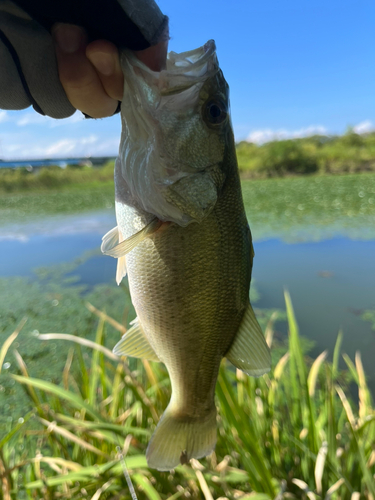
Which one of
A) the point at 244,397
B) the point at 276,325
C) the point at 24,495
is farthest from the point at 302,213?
the point at 24,495

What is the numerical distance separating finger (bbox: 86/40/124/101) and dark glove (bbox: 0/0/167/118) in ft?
0.07

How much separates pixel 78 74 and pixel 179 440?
53.1 inches

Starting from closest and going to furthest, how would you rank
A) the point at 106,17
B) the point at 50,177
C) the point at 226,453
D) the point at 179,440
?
the point at 106,17, the point at 179,440, the point at 226,453, the point at 50,177

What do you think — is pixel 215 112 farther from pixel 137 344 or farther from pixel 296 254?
pixel 296 254

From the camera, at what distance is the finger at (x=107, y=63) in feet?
3.05

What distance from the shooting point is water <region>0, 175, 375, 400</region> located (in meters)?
4.87

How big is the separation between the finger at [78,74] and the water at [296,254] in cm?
386

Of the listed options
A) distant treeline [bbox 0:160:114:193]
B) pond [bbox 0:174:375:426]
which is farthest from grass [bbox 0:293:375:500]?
distant treeline [bbox 0:160:114:193]

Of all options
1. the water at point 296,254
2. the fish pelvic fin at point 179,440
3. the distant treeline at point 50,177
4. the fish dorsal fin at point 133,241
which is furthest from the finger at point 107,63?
the distant treeline at point 50,177

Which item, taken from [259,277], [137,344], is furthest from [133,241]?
[259,277]

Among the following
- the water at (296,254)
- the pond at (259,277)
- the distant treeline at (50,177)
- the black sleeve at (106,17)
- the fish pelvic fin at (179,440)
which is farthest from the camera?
the distant treeline at (50,177)

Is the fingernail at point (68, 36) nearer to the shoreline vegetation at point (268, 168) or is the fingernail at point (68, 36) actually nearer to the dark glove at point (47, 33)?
the dark glove at point (47, 33)

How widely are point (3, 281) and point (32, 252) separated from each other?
1896 mm

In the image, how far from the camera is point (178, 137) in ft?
3.45
